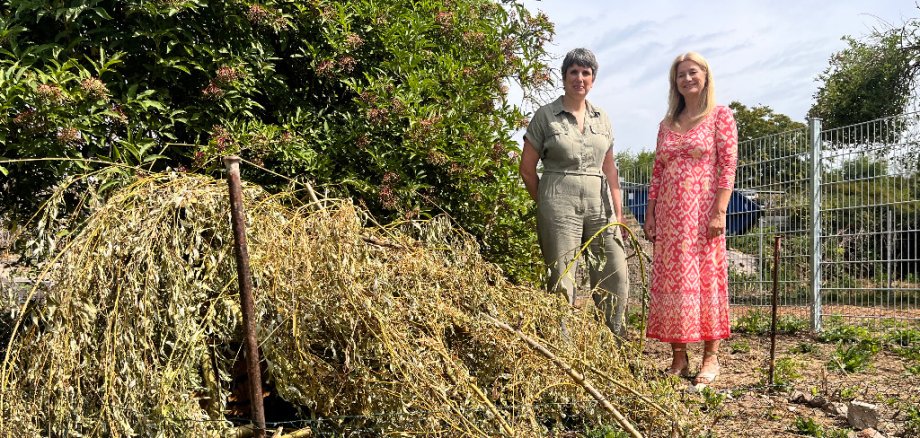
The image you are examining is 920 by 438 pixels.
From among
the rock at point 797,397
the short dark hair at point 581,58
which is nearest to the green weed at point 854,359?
the rock at point 797,397

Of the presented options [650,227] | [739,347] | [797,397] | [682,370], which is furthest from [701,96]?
[739,347]

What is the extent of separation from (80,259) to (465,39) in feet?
9.53

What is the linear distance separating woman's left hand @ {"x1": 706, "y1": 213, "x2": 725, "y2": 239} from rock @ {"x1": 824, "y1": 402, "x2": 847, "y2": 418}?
1049mm

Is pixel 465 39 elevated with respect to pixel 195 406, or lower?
elevated

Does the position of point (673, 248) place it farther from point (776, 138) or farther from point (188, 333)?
point (776, 138)

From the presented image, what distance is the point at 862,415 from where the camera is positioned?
356cm

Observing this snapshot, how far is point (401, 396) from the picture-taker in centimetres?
261

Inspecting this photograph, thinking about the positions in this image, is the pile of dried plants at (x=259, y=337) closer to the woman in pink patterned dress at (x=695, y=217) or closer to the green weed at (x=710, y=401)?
the green weed at (x=710, y=401)

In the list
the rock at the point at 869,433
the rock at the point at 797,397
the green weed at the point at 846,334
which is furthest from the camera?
the green weed at the point at 846,334

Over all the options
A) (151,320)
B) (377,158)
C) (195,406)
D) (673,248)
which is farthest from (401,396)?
(673,248)

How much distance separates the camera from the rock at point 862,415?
3.52 meters

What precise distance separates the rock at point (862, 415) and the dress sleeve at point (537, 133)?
203cm

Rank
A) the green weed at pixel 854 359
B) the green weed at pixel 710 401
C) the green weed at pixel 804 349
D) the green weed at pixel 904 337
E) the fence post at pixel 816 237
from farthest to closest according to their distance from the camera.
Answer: the fence post at pixel 816 237, the green weed at pixel 904 337, the green weed at pixel 804 349, the green weed at pixel 854 359, the green weed at pixel 710 401

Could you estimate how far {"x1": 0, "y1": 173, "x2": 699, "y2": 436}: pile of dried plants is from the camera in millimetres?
2613
